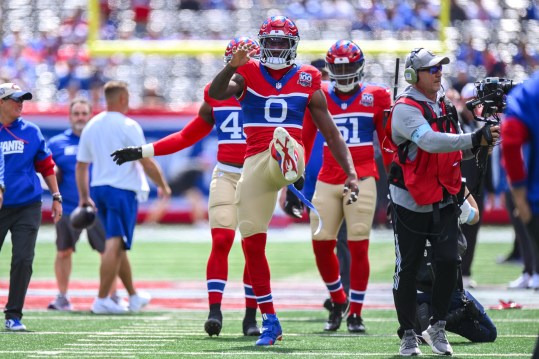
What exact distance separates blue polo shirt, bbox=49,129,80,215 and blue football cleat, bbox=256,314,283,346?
453cm

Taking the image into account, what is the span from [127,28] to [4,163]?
52.6ft

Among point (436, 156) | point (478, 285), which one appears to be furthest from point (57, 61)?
point (436, 156)

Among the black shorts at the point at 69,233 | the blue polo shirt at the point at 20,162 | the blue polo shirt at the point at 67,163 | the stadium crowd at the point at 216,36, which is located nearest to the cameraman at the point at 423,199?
the blue polo shirt at the point at 20,162

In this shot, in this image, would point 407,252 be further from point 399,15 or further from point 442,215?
point 399,15

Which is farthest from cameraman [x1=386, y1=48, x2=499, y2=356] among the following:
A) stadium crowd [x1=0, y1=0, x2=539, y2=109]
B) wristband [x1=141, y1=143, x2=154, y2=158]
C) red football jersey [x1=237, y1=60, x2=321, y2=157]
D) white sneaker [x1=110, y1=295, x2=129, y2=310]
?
stadium crowd [x1=0, y1=0, x2=539, y2=109]

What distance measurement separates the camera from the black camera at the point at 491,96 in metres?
7.35

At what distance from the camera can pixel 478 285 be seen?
12.6m

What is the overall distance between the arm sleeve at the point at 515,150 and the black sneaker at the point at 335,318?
3876 millimetres

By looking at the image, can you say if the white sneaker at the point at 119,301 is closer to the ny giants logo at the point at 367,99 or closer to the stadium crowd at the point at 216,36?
the ny giants logo at the point at 367,99

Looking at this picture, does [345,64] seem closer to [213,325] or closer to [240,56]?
[240,56]

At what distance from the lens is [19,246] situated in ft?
29.5

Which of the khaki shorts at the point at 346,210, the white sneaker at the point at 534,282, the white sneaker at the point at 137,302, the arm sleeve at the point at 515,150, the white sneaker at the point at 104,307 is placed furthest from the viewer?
the white sneaker at the point at 534,282

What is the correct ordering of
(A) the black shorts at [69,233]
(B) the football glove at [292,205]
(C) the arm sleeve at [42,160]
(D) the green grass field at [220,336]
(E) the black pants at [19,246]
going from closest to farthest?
1. (D) the green grass field at [220,336]
2. (E) the black pants at [19,246]
3. (B) the football glove at [292,205]
4. (C) the arm sleeve at [42,160]
5. (A) the black shorts at [69,233]

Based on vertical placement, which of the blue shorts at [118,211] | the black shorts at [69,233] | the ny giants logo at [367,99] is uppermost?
the ny giants logo at [367,99]
